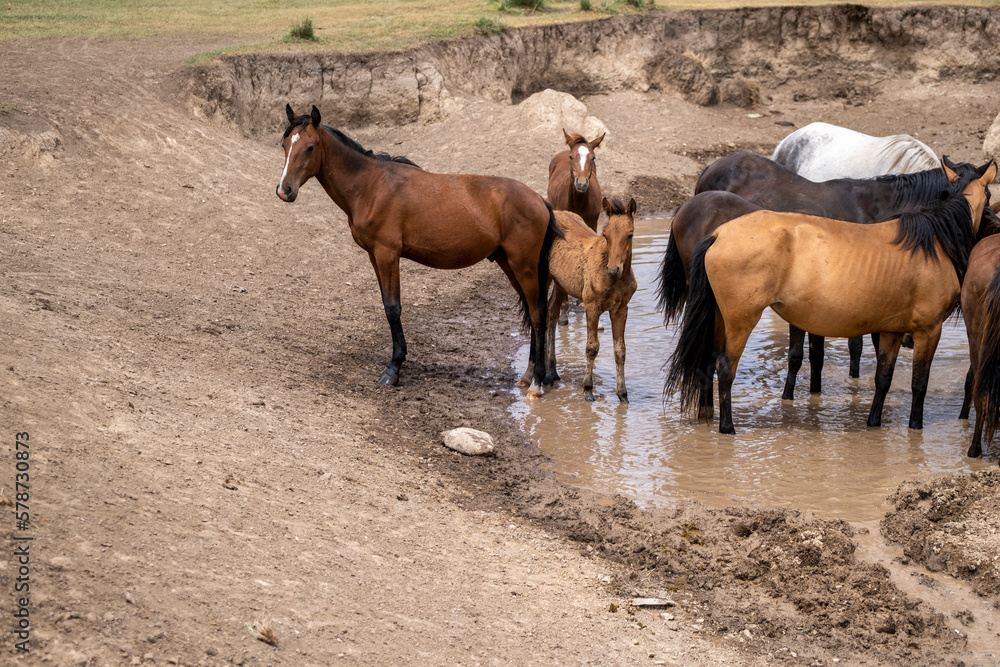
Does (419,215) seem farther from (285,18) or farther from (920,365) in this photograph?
(285,18)

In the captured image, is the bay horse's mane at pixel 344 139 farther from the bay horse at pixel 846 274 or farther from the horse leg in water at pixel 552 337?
the bay horse at pixel 846 274

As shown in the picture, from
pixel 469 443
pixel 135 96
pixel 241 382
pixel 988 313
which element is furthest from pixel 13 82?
pixel 988 313

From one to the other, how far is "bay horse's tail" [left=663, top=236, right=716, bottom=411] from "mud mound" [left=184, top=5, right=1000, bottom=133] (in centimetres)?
1074

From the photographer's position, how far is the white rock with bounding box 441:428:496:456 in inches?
268

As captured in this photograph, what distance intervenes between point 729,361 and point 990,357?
6.22ft

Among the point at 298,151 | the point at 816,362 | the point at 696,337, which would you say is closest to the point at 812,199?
the point at 816,362

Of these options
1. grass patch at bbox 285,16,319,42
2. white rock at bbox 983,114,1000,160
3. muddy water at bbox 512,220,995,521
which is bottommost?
muddy water at bbox 512,220,995,521

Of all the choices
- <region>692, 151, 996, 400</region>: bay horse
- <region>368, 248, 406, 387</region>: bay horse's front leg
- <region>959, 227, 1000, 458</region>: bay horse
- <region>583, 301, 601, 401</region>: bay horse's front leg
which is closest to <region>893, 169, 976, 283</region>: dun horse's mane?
<region>959, 227, 1000, 458</region>: bay horse

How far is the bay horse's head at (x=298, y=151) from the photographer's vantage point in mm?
7934

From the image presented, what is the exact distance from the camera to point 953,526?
5.57 metres

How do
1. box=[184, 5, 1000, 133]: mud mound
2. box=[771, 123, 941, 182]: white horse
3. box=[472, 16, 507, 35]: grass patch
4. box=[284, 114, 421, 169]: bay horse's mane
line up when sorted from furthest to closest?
box=[472, 16, 507, 35]: grass patch, box=[184, 5, 1000, 133]: mud mound, box=[771, 123, 941, 182]: white horse, box=[284, 114, 421, 169]: bay horse's mane

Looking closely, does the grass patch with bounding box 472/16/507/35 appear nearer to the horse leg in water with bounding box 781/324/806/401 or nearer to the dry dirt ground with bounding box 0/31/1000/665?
the dry dirt ground with bounding box 0/31/1000/665

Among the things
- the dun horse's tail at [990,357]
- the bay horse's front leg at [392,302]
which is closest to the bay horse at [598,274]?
the bay horse's front leg at [392,302]

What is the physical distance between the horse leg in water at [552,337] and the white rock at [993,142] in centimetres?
1322
